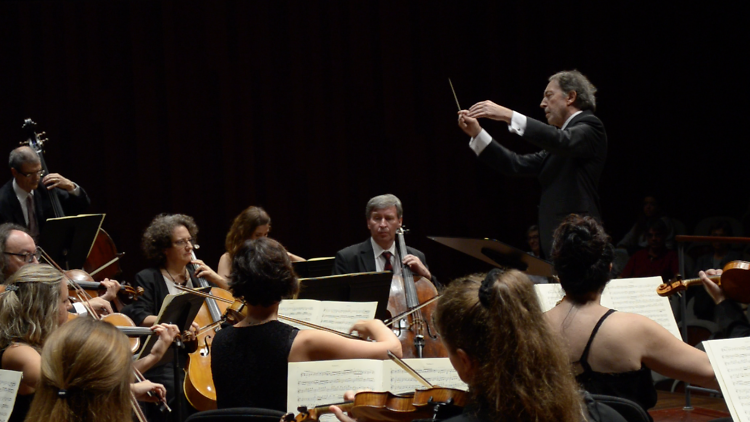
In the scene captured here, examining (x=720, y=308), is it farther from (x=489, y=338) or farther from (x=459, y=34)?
(x=459, y=34)

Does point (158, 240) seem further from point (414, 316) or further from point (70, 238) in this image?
point (414, 316)

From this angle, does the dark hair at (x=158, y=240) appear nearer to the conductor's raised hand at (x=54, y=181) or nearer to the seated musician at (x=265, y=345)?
the conductor's raised hand at (x=54, y=181)

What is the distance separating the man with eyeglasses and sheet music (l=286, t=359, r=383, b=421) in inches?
119

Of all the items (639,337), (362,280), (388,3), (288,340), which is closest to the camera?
(639,337)

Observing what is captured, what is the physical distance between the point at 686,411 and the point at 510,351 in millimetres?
Result: 2374

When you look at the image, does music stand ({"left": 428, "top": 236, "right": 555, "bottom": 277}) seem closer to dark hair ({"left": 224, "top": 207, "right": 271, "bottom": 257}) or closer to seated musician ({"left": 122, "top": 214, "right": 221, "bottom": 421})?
seated musician ({"left": 122, "top": 214, "right": 221, "bottom": 421})

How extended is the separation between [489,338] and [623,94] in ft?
21.1

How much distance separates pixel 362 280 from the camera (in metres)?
3.24

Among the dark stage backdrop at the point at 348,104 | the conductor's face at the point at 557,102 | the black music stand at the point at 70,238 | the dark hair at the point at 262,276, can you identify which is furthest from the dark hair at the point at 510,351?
the dark stage backdrop at the point at 348,104

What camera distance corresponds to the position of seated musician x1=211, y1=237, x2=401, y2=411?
6.82 ft

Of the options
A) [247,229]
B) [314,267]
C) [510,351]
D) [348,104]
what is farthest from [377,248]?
[510,351]

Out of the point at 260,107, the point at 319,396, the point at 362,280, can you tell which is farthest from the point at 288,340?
A: the point at 260,107

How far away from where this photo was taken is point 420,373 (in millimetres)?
1996

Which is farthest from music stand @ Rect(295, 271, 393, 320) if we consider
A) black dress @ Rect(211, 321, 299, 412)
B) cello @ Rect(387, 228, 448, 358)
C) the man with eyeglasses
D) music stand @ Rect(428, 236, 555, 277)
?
the man with eyeglasses
